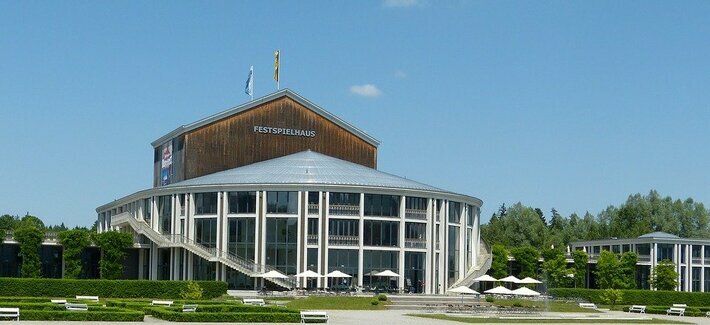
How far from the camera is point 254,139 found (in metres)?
115

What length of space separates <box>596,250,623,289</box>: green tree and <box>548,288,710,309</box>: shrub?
1287 centimetres

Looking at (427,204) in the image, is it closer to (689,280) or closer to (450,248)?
(450,248)

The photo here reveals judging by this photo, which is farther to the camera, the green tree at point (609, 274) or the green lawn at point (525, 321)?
the green tree at point (609, 274)

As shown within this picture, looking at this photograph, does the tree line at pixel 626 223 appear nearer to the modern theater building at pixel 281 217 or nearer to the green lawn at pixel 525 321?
the modern theater building at pixel 281 217

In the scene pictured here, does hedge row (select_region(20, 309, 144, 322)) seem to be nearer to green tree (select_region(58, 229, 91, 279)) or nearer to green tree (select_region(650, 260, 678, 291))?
green tree (select_region(58, 229, 91, 279))

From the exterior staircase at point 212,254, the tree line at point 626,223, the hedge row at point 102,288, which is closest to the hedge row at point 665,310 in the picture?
the exterior staircase at point 212,254

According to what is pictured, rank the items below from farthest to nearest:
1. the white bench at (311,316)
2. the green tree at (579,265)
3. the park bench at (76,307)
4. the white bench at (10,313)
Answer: the green tree at (579,265), the white bench at (311,316), the park bench at (76,307), the white bench at (10,313)

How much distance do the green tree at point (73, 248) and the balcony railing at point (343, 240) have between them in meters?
22.4

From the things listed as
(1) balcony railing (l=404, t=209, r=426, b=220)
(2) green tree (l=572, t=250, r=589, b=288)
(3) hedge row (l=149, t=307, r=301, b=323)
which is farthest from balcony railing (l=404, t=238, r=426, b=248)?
(3) hedge row (l=149, t=307, r=301, b=323)

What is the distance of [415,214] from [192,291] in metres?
25.1

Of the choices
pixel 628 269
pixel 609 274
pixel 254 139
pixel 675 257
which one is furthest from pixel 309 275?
pixel 675 257

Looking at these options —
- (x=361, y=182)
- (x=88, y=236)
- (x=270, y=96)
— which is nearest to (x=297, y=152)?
(x=270, y=96)

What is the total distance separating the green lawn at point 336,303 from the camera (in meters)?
83.1

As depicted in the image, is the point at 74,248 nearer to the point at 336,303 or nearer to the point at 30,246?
the point at 30,246
